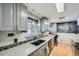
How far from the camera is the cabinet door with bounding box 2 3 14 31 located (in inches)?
51.5

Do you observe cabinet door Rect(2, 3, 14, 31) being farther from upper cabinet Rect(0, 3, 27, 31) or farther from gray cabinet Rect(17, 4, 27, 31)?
gray cabinet Rect(17, 4, 27, 31)

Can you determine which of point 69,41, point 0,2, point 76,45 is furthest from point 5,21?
point 76,45

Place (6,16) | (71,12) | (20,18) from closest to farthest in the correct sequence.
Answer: (6,16), (20,18), (71,12)

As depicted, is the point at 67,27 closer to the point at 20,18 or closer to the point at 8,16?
the point at 20,18

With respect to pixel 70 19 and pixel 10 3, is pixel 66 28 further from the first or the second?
pixel 10 3

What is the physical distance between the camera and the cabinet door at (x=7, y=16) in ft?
4.29

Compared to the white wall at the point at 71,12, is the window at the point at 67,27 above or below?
below

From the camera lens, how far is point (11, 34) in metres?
1.77

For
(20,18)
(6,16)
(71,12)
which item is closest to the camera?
(6,16)

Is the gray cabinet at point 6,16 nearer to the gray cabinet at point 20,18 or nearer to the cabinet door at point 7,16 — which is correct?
the cabinet door at point 7,16

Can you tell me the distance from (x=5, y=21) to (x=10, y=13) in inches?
7.4

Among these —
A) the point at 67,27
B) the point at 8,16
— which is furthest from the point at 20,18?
the point at 67,27

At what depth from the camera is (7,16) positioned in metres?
1.37

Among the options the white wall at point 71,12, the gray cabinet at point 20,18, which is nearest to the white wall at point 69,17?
the white wall at point 71,12
